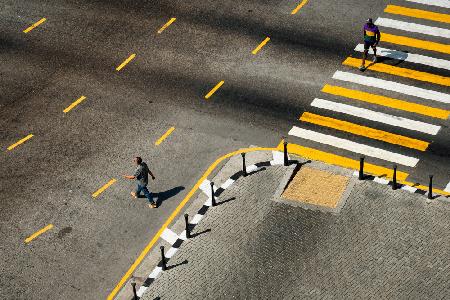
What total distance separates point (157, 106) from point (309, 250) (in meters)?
9.33

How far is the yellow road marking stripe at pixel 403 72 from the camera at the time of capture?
31297 mm

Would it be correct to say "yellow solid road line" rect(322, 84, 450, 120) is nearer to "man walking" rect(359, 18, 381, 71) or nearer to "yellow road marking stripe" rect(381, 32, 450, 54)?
"man walking" rect(359, 18, 381, 71)

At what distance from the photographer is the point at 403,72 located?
31.8 m

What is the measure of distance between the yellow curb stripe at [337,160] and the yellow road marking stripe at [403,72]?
5.32 metres

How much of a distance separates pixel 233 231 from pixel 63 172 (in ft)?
22.0

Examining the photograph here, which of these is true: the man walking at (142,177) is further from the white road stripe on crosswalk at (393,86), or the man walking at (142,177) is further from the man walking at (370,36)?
the man walking at (370,36)

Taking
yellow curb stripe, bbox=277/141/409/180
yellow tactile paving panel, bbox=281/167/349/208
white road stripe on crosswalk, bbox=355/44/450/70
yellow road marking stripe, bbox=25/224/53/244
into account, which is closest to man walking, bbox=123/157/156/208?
yellow road marking stripe, bbox=25/224/53/244

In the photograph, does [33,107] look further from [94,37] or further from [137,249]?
[137,249]

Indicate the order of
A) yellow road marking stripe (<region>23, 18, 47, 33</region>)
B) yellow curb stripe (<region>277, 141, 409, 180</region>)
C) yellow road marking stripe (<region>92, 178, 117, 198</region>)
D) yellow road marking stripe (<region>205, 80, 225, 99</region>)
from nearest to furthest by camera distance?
1. yellow curb stripe (<region>277, 141, 409, 180</region>)
2. yellow road marking stripe (<region>92, 178, 117, 198</region>)
3. yellow road marking stripe (<region>205, 80, 225, 99</region>)
4. yellow road marking stripe (<region>23, 18, 47, 33</region>)

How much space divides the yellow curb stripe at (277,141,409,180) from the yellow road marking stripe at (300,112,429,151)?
1380 mm

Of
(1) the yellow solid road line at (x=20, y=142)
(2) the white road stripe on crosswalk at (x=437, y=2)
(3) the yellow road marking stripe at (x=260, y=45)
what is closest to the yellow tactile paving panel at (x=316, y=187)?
(3) the yellow road marking stripe at (x=260, y=45)

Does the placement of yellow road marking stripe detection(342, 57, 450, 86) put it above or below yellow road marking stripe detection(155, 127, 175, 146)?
above

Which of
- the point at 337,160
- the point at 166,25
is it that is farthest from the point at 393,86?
the point at 166,25

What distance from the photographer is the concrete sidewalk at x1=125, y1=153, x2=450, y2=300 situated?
23.7m
